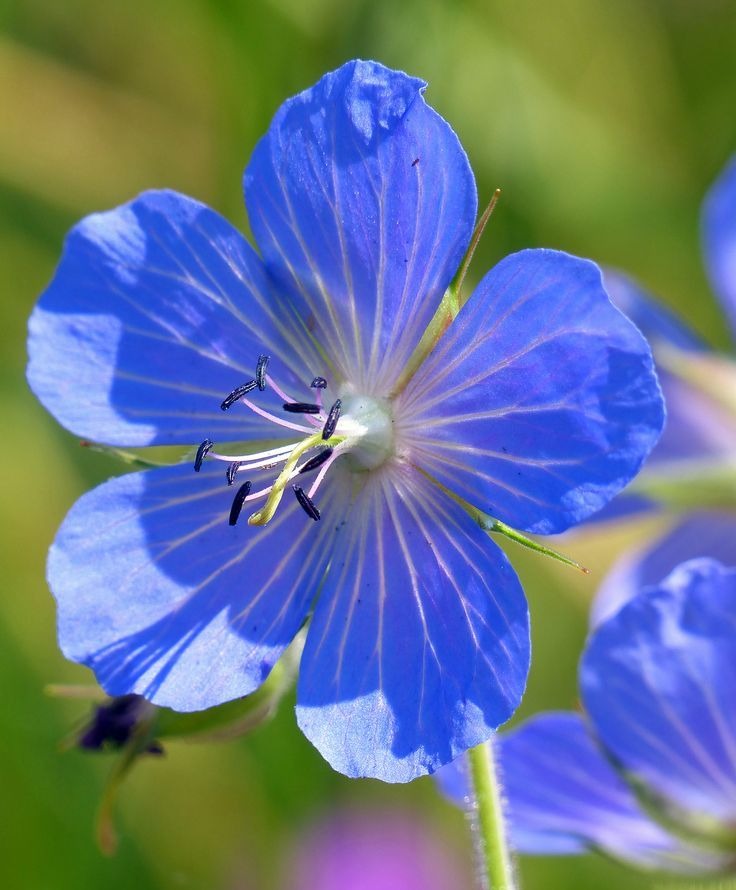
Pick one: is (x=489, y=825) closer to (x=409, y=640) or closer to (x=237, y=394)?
(x=409, y=640)

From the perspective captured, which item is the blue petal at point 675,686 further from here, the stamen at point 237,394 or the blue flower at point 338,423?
the stamen at point 237,394

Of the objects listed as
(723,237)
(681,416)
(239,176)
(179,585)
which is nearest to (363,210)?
(179,585)

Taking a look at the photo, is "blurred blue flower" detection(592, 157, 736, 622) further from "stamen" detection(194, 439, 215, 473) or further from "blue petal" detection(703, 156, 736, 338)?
"stamen" detection(194, 439, 215, 473)

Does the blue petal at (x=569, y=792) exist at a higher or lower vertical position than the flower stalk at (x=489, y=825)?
lower

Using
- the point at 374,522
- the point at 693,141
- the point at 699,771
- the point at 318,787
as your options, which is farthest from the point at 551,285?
the point at 693,141

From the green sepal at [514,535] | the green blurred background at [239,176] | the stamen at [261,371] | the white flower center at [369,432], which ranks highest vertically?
the green sepal at [514,535]

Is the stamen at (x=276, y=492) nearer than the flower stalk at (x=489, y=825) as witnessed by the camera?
No

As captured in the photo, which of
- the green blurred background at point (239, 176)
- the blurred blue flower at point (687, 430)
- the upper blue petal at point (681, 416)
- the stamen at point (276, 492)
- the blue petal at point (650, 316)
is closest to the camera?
the stamen at point (276, 492)

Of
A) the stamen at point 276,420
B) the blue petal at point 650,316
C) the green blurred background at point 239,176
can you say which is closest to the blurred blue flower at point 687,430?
the blue petal at point 650,316
